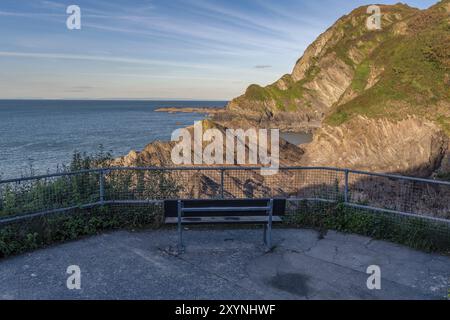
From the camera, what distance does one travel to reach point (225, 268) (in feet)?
18.5

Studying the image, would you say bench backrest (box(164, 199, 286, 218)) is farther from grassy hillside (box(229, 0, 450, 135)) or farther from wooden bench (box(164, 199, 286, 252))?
grassy hillside (box(229, 0, 450, 135))

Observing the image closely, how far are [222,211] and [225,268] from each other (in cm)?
90

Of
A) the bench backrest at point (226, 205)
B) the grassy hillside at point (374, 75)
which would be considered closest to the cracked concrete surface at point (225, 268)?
the bench backrest at point (226, 205)

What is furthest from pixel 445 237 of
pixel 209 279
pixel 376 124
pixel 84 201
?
pixel 376 124

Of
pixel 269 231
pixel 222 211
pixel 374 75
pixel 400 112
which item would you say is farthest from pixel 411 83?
pixel 222 211

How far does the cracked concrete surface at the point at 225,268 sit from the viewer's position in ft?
16.2

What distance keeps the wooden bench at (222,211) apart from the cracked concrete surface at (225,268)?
553mm

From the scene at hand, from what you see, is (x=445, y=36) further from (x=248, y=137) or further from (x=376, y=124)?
(x=248, y=137)

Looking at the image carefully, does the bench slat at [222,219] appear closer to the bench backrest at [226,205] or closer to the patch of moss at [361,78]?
the bench backrest at [226,205]

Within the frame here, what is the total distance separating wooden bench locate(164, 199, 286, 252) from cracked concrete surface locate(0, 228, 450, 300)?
553 mm

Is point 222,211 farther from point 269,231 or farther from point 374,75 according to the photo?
point 374,75

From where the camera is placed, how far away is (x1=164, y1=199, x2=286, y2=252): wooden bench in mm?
6062

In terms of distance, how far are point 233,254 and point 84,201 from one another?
319 centimetres

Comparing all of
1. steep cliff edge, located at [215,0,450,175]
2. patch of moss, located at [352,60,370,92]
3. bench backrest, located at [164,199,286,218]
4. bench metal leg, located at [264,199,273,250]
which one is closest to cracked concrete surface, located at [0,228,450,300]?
bench metal leg, located at [264,199,273,250]
